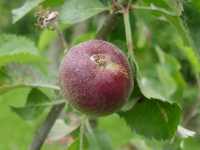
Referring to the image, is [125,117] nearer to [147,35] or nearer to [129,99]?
[129,99]

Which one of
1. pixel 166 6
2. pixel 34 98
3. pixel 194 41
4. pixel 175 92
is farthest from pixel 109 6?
pixel 175 92

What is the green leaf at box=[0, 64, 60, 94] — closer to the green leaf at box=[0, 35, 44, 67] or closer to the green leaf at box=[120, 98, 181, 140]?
the green leaf at box=[0, 35, 44, 67]

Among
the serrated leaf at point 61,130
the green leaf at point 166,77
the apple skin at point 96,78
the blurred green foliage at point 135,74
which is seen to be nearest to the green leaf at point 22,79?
the blurred green foliage at point 135,74

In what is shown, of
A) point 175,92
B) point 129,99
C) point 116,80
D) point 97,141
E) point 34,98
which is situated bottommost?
point 175,92

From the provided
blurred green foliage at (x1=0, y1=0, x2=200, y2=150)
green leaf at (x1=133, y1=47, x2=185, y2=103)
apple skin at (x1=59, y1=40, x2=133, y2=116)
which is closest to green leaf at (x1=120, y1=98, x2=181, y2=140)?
blurred green foliage at (x1=0, y1=0, x2=200, y2=150)

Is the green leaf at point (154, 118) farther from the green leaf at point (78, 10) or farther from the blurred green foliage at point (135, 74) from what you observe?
the green leaf at point (78, 10)

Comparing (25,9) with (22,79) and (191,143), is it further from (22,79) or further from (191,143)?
(191,143)
